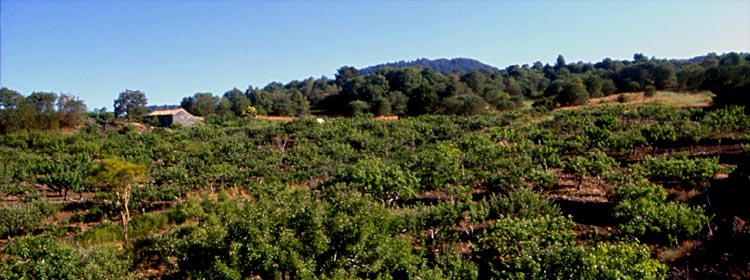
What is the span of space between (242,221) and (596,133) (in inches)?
849

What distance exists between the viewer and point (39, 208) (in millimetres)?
17406

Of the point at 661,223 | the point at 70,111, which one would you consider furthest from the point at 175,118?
the point at 661,223

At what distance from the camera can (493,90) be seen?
61344mm

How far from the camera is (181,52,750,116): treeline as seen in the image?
4724 centimetres

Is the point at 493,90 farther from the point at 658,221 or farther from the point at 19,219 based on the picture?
the point at 19,219

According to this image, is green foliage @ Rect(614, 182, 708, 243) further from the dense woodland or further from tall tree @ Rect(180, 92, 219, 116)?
tall tree @ Rect(180, 92, 219, 116)

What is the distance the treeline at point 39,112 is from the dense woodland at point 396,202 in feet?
1.14

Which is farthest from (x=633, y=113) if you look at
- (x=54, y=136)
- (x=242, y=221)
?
(x=54, y=136)

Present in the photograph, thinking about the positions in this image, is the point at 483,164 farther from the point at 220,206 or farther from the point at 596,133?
the point at 220,206

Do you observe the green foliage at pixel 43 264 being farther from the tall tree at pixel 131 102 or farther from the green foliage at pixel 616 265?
the tall tree at pixel 131 102

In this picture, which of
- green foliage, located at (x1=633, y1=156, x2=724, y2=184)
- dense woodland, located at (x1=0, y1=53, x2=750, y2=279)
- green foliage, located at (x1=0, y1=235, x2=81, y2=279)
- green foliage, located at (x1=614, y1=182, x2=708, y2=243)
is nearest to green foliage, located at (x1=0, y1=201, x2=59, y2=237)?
dense woodland, located at (x1=0, y1=53, x2=750, y2=279)

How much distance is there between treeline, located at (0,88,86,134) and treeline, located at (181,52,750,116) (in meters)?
23.0

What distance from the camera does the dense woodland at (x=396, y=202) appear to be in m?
8.90

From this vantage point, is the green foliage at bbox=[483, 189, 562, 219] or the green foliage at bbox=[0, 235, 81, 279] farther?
the green foliage at bbox=[483, 189, 562, 219]
